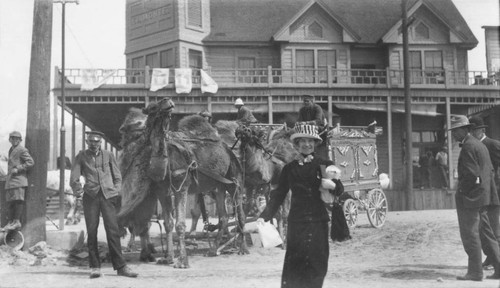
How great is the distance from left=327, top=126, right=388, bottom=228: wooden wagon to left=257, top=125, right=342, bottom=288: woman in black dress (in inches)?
276

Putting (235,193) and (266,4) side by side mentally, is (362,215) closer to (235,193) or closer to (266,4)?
(235,193)

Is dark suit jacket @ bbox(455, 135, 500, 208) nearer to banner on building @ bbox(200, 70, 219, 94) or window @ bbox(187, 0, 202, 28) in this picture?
banner on building @ bbox(200, 70, 219, 94)

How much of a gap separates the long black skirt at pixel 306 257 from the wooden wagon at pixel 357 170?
7.38m

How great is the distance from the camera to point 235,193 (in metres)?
10.7

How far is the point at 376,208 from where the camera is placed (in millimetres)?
14273

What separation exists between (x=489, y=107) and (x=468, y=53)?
4210 millimetres

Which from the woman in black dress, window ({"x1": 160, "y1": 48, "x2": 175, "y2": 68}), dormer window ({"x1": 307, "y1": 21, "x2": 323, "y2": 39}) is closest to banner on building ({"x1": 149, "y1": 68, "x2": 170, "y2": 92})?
window ({"x1": 160, "y1": 48, "x2": 175, "y2": 68})

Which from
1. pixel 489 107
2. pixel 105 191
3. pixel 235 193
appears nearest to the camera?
pixel 105 191

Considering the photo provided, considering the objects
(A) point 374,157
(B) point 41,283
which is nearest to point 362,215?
(A) point 374,157

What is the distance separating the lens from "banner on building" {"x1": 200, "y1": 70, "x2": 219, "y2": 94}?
2489 cm

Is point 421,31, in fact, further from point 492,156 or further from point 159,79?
point 492,156

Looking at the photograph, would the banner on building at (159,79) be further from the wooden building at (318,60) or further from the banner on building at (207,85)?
the banner on building at (207,85)

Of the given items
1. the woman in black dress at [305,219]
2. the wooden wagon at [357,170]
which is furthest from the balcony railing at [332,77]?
the woman in black dress at [305,219]

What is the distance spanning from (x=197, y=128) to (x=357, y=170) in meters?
5.38
